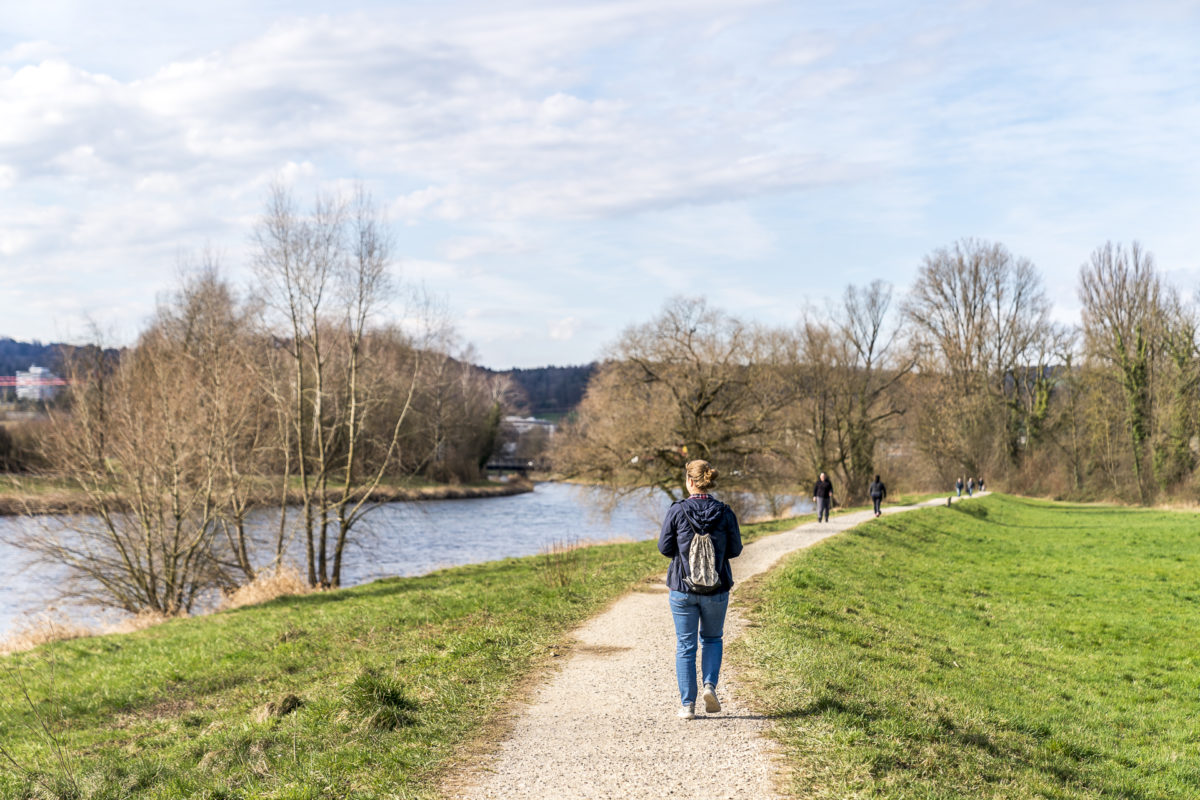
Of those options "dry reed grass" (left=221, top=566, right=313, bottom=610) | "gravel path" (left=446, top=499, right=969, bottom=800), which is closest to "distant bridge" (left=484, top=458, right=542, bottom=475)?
"dry reed grass" (left=221, top=566, right=313, bottom=610)

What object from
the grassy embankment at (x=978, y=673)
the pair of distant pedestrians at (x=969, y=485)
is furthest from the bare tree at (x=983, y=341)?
the grassy embankment at (x=978, y=673)

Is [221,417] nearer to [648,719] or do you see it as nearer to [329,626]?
[329,626]

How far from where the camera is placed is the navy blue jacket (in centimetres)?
657

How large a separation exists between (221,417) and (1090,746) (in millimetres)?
19077

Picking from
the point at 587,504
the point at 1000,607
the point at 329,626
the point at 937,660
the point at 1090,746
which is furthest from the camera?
the point at 587,504

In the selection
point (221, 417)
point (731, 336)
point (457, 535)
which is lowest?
point (457, 535)

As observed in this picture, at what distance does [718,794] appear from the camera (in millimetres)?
5504

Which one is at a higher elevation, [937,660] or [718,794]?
[718,794]

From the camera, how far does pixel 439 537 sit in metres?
36.6

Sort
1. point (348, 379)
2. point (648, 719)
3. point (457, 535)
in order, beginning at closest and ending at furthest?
1. point (648, 719)
2. point (348, 379)
3. point (457, 535)

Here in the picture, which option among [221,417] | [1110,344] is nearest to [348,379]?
[221,417]

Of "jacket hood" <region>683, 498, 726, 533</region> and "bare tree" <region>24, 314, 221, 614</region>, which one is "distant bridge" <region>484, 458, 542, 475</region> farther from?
"jacket hood" <region>683, 498, 726, 533</region>

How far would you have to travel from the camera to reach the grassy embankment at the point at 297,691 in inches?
249

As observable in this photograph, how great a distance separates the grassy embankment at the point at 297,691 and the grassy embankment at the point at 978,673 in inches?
105
